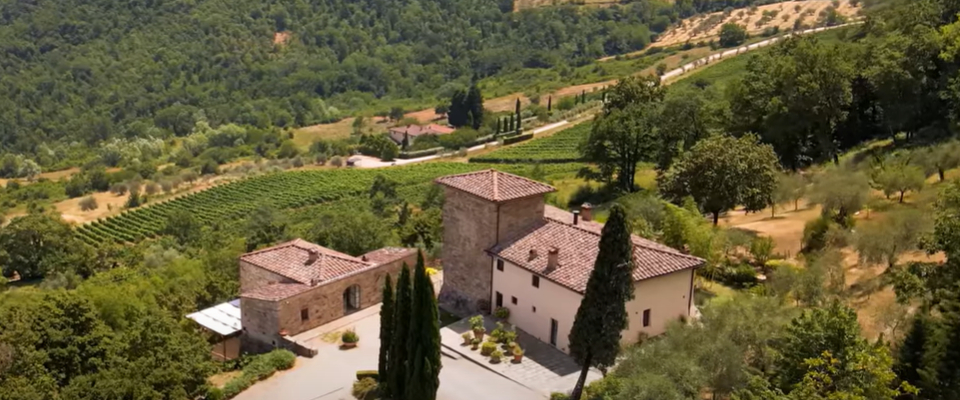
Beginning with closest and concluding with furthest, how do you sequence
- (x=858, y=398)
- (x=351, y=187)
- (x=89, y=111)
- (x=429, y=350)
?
(x=858, y=398), (x=429, y=350), (x=351, y=187), (x=89, y=111)

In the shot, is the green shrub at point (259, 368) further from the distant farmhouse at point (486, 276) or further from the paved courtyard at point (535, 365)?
the paved courtyard at point (535, 365)

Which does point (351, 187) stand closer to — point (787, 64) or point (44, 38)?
point (787, 64)

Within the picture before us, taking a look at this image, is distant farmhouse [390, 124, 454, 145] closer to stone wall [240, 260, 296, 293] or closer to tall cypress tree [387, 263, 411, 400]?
stone wall [240, 260, 296, 293]

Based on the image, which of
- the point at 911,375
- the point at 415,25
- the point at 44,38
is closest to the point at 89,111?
the point at 44,38

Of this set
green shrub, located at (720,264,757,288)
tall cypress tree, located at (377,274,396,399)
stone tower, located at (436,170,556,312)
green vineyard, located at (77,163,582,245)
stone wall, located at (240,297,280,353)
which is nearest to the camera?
tall cypress tree, located at (377,274,396,399)

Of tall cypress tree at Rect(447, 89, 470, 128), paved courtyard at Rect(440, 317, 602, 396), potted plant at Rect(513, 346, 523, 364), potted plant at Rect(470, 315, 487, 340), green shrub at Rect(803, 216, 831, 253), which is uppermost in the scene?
green shrub at Rect(803, 216, 831, 253)

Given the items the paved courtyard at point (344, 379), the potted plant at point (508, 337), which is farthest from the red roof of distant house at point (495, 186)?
the paved courtyard at point (344, 379)

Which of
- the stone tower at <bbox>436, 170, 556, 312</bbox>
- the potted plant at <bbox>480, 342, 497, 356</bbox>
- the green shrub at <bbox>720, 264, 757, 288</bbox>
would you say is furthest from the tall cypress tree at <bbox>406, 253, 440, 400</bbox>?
the green shrub at <bbox>720, 264, 757, 288</bbox>
